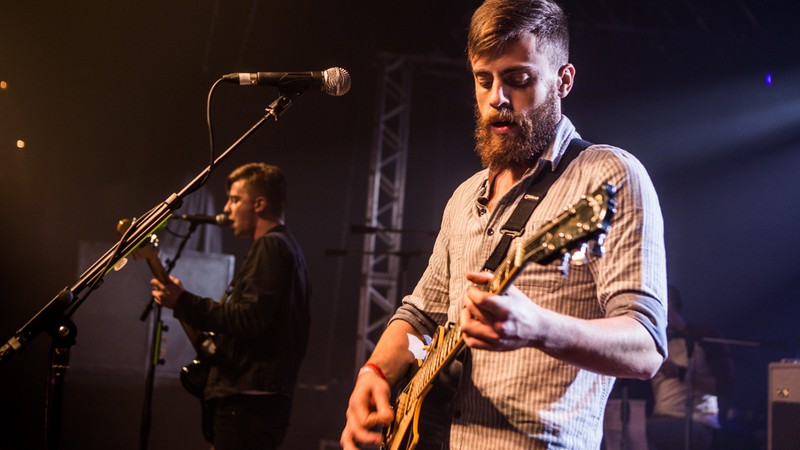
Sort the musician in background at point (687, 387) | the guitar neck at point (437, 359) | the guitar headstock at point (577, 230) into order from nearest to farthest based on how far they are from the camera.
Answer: the guitar headstock at point (577, 230)
the guitar neck at point (437, 359)
the musician in background at point (687, 387)

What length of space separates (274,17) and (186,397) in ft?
13.2

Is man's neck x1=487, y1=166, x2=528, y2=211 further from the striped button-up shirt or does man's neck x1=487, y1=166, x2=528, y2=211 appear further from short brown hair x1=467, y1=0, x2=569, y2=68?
short brown hair x1=467, y1=0, x2=569, y2=68

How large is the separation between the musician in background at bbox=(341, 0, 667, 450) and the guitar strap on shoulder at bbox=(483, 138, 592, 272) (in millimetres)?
18

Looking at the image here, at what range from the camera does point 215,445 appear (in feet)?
13.6

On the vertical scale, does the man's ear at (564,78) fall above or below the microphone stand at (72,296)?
above

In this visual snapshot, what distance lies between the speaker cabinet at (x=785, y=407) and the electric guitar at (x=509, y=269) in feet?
12.8

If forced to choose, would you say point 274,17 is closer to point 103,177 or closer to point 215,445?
point 103,177

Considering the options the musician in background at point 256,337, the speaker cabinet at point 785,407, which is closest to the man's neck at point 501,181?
the musician in background at point 256,337

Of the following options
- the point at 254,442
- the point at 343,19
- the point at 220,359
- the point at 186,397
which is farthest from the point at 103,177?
the point at 254,442

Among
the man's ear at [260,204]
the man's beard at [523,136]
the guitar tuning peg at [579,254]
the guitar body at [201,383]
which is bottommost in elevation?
the guitar body at [201,383]

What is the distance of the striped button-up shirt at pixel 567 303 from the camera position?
1.77 metres

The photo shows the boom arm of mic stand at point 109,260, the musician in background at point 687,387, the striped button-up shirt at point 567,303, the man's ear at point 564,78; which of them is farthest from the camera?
the musician in background at point 687,387

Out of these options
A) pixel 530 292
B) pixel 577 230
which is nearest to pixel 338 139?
pixel 530 292

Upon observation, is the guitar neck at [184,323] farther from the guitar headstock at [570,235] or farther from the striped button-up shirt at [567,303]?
the guitar headstock at [570,235]
